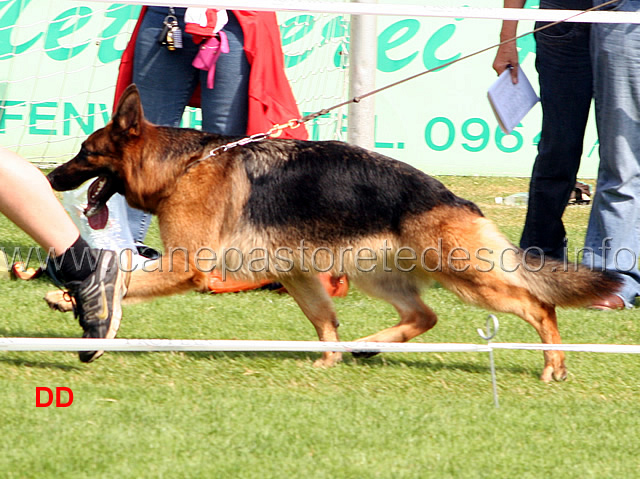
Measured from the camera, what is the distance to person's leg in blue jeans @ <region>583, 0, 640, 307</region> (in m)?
4.48

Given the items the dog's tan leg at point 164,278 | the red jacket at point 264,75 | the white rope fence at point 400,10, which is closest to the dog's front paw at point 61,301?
the dog's tan leg at point 164,278

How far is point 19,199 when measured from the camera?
3.25m

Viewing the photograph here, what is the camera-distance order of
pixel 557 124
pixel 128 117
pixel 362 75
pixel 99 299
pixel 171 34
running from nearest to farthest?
pixel 99 299
pixel 128 117
pixel 171 34
pixel 557 124
pixel 362 75

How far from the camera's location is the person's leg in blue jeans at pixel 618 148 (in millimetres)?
4484

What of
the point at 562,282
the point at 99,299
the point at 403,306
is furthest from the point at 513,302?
the point at 99,299

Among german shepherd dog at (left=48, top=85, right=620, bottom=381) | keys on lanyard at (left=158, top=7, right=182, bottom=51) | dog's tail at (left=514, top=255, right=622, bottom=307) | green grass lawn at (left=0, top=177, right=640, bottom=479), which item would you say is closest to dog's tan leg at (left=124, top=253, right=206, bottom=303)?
german shepherd dog at (left=48, top=85, right=620, bottom=381)

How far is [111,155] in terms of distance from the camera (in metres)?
3.73

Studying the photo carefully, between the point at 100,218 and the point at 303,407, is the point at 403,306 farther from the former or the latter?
the point at 100,218

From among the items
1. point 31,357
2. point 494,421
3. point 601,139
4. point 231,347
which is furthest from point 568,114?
point 31,357

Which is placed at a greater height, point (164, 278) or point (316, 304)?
point (164, 278)

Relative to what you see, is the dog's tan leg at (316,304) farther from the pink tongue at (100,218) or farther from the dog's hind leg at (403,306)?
the pink tongue at (100,218)

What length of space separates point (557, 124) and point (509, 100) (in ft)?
1.84

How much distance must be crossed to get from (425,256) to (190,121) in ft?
18.2

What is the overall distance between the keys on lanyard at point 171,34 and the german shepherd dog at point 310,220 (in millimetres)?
935
